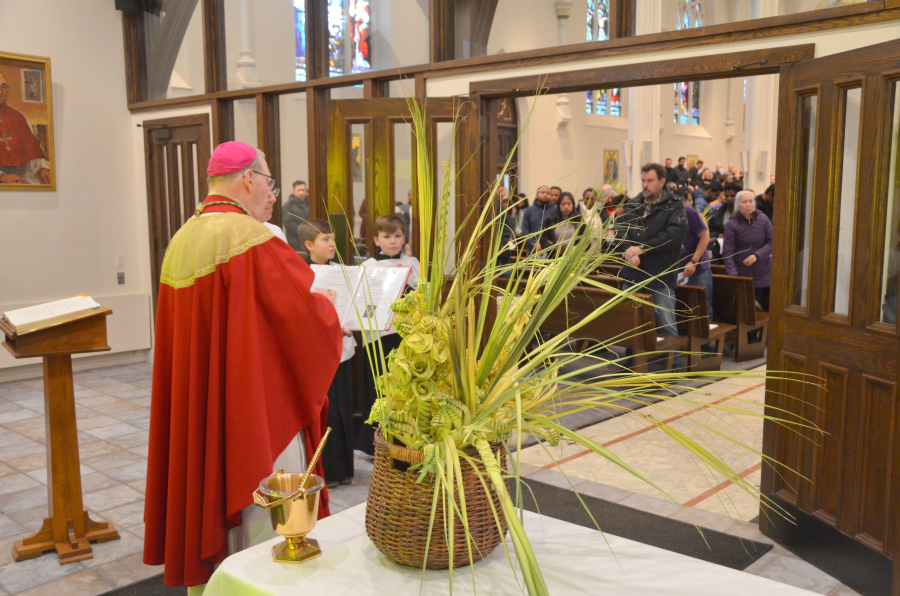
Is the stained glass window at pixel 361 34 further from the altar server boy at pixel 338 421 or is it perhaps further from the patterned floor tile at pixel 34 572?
the patterned floor tile at pixel 34 572

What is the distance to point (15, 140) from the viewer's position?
7.29m

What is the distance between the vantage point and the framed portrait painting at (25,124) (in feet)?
23.7

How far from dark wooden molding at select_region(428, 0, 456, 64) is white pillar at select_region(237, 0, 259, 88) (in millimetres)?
2188

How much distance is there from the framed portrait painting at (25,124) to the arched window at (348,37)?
272 cm

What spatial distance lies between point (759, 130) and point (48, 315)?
18.1 metres

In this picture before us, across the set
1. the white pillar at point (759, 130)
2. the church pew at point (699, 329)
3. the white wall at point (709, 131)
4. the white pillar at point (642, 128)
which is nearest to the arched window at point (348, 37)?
the church pew at point (699, 329)

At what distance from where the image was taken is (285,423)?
9.41 ft

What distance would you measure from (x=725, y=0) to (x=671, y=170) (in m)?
9.80

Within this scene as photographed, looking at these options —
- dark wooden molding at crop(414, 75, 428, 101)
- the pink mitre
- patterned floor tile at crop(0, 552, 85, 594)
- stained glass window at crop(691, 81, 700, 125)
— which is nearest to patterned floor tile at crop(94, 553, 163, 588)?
patterned floor tile at crop(0, 552, 85, 594)

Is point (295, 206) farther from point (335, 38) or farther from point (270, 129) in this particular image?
point (335, 38)

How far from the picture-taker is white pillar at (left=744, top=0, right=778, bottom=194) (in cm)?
1845

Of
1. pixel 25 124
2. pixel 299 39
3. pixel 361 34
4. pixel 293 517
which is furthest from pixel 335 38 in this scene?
pixel 293 517

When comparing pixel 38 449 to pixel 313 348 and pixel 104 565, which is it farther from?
pixel 313 348

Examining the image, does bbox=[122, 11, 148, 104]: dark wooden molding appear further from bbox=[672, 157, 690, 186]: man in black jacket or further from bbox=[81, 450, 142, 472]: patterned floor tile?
bbox=[672, 157, 690, 186]: man in black jacket
